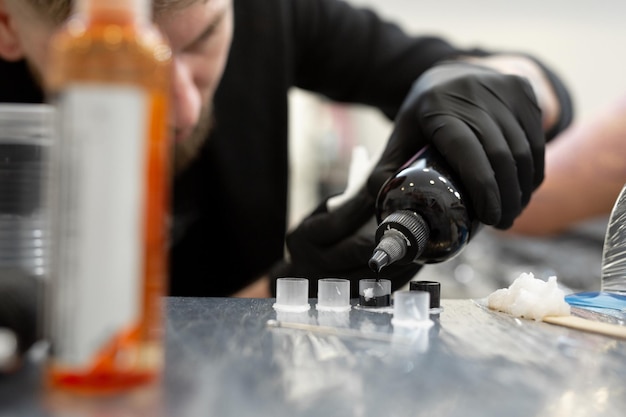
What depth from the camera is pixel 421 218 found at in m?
0.63

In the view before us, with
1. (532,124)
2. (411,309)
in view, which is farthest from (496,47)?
(411,309)

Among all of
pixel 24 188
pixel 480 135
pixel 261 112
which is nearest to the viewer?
pixel 24 188

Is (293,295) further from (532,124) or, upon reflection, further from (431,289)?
(532,124)

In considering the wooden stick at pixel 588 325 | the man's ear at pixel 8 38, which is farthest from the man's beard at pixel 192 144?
the wooden stick at pixel 588 325

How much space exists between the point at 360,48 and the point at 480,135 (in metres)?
0.89

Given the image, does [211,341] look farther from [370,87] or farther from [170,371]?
[370,87]

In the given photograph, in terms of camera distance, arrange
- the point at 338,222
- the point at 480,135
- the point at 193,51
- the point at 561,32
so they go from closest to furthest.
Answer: the point at 480,135, the point at 338,222, the point at 193,51, the point at 561,32

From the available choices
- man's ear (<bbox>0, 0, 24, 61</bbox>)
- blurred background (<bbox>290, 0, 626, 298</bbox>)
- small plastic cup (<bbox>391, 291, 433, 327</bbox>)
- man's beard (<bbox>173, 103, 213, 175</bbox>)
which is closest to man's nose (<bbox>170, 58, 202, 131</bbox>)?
man's beard (<bbox>173, 103, 213, 175</bbox>)

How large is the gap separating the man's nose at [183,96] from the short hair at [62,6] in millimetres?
165

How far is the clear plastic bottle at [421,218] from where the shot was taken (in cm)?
61

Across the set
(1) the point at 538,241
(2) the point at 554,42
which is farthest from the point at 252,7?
(2) the point at 554,42

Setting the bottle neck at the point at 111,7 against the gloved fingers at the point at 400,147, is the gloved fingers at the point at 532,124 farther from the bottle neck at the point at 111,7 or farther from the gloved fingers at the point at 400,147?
the bottle neck at the point at 111,7

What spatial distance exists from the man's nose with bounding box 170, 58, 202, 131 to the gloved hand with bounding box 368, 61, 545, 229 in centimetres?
34

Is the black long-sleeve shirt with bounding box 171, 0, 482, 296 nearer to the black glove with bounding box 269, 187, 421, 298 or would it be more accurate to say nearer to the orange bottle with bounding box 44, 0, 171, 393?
the black glove with bounding box 269, 187, 421, 298
